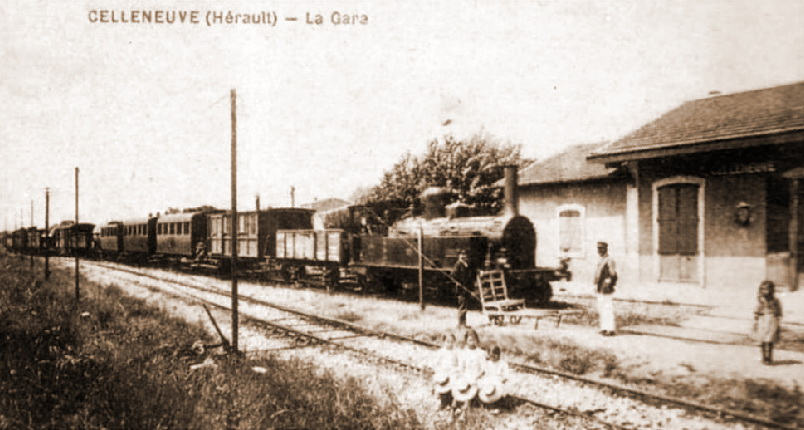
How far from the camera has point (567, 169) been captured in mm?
16359

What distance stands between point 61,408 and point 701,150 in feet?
40.5

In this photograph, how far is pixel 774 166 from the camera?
34.3 feet

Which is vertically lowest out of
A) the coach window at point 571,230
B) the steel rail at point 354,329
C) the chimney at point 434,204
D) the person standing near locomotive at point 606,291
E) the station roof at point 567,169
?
the steel rail at point 354,329

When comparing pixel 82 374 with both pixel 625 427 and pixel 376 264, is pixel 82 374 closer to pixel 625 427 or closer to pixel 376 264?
pixel 625 427

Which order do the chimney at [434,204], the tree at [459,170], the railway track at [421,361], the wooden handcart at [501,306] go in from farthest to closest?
the tree at [459,170], the chimney at [434,204], the wooden handcart at [501,306], the railway track at [421,361]

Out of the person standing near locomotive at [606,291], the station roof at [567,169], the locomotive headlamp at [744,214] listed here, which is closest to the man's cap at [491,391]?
the person standing near locomotive at [606,291]

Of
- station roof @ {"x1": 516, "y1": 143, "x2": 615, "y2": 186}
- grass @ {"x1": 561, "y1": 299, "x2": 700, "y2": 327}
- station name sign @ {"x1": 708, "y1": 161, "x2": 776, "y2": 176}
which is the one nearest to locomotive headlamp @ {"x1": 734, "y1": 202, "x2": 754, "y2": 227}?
station name sign @ {"x1": 708, "y1": 161, "x2": 776, "y2": 176}

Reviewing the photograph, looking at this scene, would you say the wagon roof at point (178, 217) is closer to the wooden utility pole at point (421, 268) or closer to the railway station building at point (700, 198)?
the wooden utility pole at point (421, 268)

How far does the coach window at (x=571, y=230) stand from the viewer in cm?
1530

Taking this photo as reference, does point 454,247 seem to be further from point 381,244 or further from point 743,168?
point 743,168

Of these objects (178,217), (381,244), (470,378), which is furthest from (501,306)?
(178,217)

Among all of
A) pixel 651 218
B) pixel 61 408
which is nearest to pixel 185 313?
pixel 61 408

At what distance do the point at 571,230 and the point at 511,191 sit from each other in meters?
5.30

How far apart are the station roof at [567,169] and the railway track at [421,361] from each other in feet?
31.7
